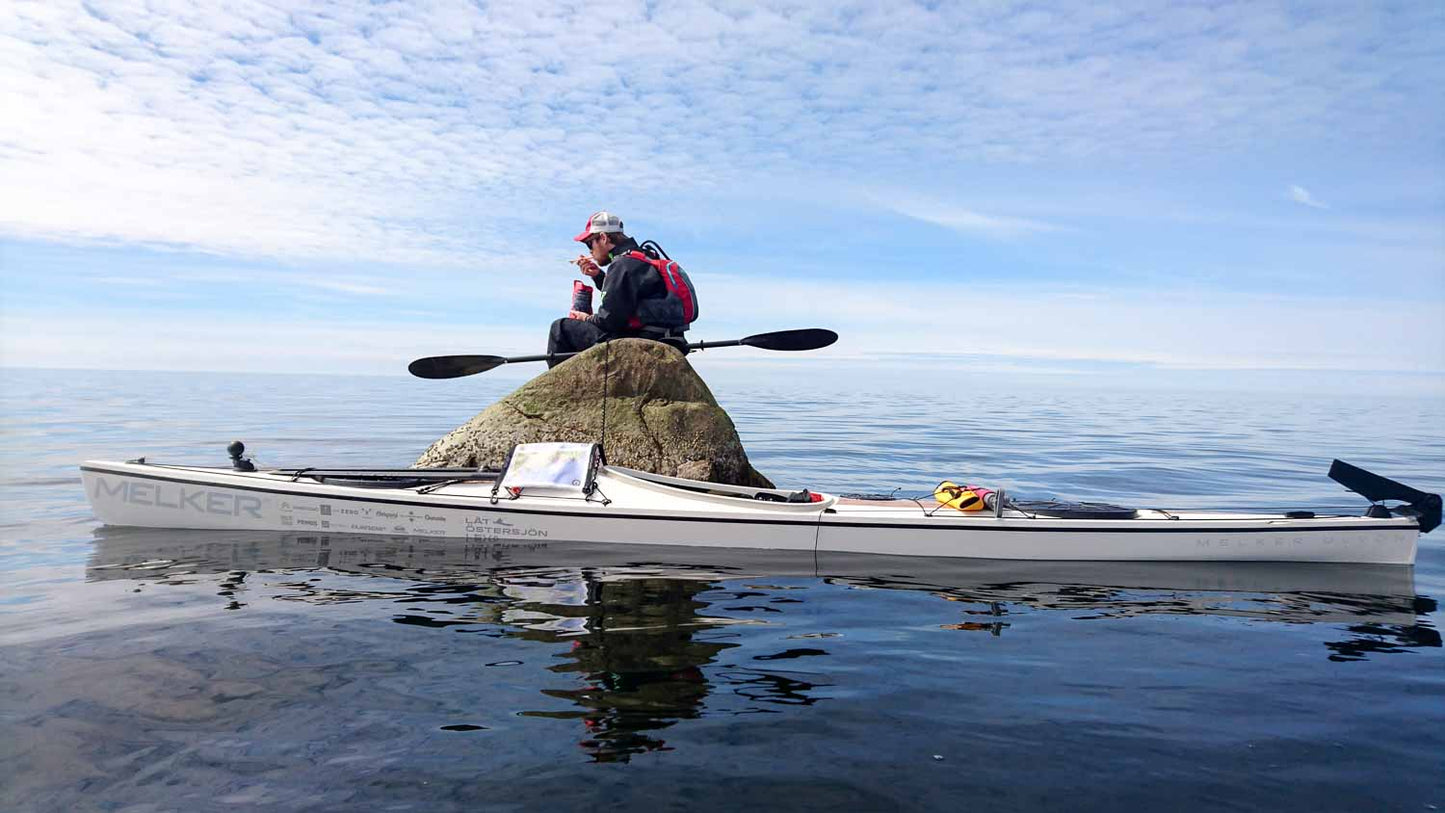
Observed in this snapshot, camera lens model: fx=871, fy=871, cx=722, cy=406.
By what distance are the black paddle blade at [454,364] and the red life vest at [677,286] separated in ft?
5.36

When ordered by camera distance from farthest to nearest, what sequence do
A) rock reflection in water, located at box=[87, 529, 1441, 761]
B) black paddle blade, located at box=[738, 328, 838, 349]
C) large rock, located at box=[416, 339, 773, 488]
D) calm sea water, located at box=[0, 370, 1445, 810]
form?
black paddle blade, located at box=[738, 328, 838, 349] < large rock, located at box=[416, 339, 773, 488] < rock reflection in water, located at box=[87, 529, 1441, 761] < calm sea water, located at box=[0, 370, 1445, 810]

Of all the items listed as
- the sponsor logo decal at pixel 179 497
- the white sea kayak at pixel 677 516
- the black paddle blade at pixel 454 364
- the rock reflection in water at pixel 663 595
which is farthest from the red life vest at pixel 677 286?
the sponsor logo decal at pixel 179 497

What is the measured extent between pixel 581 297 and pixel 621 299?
108 cm

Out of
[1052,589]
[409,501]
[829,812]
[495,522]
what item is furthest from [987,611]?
[409,501]

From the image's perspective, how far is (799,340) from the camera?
33.3 feet

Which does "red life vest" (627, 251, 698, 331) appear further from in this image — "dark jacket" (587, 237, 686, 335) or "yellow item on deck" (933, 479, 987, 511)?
"yellow item on deck" (933, 479, 987, 511)

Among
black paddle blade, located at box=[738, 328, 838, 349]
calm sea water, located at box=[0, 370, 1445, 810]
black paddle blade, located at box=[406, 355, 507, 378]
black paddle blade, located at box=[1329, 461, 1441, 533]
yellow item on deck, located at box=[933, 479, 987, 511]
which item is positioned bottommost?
calm sea water, located at box=[0, 370, 1445, 810]

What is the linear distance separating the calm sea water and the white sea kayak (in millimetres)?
190

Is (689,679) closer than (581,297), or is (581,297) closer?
(689,679)

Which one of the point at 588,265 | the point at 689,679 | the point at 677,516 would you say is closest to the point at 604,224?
the point at 588,265

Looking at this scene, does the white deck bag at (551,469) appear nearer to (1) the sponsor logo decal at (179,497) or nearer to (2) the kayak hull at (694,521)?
(2) the kayak hull at (694,521)

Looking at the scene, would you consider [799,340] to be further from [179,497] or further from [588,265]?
[179,497]

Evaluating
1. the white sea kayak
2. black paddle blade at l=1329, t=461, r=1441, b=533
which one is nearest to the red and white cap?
the white sea kayak

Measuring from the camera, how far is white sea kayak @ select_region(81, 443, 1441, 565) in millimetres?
7387
